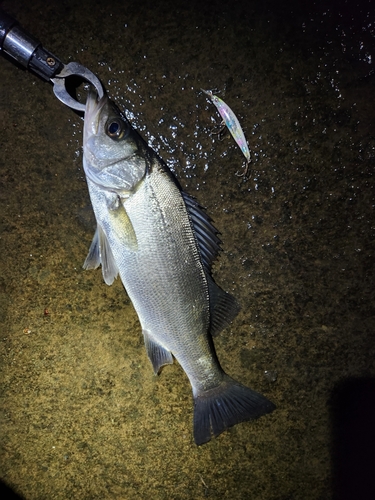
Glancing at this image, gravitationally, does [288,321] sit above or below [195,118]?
below

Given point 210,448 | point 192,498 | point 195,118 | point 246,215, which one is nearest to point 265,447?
point 210,448

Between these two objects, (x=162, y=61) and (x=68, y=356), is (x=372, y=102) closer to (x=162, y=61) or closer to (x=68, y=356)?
(x=162, y=61)

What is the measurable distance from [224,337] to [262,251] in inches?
22.2

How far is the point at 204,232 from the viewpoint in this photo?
1.87m

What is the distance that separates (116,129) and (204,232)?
68cm

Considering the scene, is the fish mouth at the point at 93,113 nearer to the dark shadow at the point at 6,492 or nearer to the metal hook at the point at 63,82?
the metal hook at the point at 63,82

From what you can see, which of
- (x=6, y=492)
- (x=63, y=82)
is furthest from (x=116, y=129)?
(x=6, y=492)

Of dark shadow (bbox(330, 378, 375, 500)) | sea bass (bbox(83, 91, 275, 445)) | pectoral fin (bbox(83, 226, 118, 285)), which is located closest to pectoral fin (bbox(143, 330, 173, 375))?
sea bass (bbox(83, 91, 275, 445))

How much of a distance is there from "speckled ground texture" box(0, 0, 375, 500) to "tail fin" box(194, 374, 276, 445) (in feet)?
0.57

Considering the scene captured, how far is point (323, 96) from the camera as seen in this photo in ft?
6.68

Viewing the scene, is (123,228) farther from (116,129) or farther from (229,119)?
(229,119)

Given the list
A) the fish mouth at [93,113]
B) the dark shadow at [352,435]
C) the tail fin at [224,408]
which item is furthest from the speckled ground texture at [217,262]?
the fish mouth at [93,113]

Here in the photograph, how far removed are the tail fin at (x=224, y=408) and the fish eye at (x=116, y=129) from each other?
4.54 ft

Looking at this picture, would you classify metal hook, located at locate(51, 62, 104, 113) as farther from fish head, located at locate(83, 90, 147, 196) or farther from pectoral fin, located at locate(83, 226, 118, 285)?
pectoral fin, located at locate(83, 226, 118, 285)
